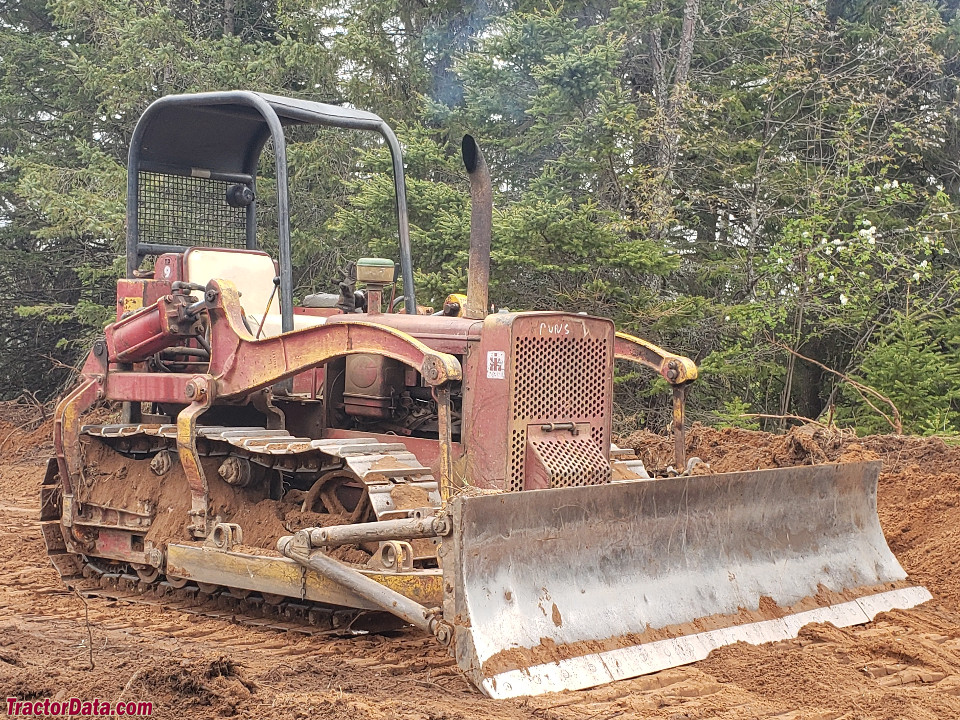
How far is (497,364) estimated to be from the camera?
5.55 meters

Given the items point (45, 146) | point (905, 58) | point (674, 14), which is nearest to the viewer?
point (905, 58)

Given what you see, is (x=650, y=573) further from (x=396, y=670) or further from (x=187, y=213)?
(x=187, y=213)

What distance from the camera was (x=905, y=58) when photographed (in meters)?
14.4

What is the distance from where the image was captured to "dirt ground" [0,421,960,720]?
4121mm

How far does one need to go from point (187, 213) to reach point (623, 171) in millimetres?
6997

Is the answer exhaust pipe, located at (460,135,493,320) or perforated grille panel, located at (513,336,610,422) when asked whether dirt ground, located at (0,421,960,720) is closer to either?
perforated grille panel, located at (513,336,610,422)

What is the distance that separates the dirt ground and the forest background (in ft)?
19.2

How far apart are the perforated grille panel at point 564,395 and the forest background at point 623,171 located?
18.0 ft

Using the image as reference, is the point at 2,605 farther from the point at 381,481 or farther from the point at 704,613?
the point at 704,613

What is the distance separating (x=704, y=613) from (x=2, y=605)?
3888 millimetres

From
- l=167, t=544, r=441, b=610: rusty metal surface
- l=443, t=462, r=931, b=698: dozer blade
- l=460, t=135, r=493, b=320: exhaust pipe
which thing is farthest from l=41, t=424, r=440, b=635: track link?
l=460, t=135, r=493, b=320: exhaust pipe

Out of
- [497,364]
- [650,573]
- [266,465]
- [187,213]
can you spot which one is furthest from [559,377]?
[187,213]

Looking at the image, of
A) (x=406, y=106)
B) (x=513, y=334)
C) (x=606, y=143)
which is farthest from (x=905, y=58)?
(x=513, y=334)

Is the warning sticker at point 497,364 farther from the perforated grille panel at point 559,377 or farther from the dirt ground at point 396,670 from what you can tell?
the dirt ground at point 396,670
